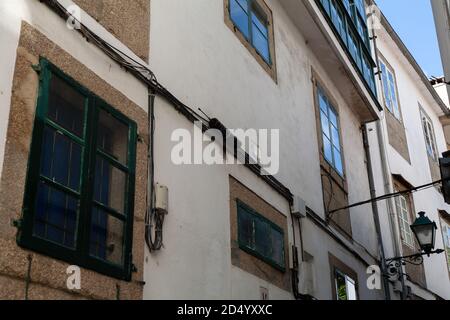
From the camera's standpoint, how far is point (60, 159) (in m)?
5.23

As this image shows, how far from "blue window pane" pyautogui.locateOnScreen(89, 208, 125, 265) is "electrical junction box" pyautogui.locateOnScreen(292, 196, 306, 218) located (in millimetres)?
4120

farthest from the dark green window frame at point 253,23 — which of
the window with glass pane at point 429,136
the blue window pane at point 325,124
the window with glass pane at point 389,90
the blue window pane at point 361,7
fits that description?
the window with glass pane at point 429,136

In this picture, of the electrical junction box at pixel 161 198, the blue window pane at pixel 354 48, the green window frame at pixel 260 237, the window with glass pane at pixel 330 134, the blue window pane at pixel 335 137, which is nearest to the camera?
the electrical junction box at pixel 161 198

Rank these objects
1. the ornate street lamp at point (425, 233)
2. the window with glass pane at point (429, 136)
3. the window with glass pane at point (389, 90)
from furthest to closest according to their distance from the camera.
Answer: the window with glass pane at point (429, 136)
the window with glass pane at point (389, 90)
the ornate street lamp at point (425, 233)

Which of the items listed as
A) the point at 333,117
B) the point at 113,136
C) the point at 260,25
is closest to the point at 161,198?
the point at 113,136

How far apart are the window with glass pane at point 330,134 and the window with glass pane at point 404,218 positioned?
3396mm

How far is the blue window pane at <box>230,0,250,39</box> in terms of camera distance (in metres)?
9.27

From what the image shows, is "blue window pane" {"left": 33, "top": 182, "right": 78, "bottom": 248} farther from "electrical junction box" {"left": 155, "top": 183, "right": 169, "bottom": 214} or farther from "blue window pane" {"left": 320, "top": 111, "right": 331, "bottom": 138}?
"blue window pane" {"left": 320, "top": 111, "right": 331, "bottom": 138}

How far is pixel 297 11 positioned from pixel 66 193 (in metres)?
7.41

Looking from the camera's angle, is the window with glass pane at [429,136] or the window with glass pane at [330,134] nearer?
the window with glass pane at [330,134]

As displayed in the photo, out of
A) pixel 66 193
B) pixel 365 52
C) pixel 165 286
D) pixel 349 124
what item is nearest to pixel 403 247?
pixel 349 124

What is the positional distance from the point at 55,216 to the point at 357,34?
423 inches

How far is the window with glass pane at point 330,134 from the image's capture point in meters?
11.9

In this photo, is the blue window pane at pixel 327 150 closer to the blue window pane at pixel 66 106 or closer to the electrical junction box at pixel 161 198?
the electrical junction box at pixel 161 198
